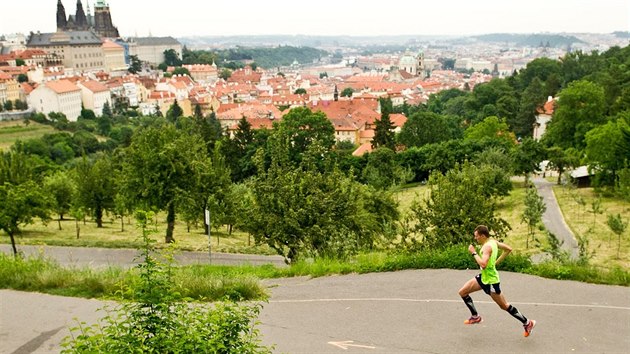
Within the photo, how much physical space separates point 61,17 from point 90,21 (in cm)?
2706

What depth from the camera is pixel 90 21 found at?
19788 centimetres

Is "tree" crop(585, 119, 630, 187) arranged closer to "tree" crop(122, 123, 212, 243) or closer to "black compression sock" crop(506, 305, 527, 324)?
"tree" crop(122, 123, 212, 243)

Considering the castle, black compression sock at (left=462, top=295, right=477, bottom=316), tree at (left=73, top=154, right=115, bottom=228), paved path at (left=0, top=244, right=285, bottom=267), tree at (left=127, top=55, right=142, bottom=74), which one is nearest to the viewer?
black compression sock at (left=462, top=295, right=477, bottom=316)

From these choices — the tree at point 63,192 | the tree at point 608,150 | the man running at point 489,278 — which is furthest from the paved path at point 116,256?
the tree at point 608,150

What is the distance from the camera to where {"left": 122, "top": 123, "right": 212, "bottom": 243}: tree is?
2323 centimetres

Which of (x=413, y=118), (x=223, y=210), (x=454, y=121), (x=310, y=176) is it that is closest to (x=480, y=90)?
(x=454, y=121)

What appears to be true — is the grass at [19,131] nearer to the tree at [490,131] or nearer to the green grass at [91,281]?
the tree at [490,131]

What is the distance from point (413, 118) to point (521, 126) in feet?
52.7

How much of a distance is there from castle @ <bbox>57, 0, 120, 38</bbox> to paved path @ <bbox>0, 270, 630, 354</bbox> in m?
178

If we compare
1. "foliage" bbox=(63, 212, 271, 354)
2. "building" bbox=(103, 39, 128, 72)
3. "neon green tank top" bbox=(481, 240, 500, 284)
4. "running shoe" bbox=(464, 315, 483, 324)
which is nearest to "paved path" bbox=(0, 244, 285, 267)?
"running shoe" bbox=(464, 315, 483, 324)

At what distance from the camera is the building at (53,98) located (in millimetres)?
110750

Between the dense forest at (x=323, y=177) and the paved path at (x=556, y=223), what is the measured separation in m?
2.43

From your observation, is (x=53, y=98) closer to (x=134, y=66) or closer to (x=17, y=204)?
(x=134, y=66)

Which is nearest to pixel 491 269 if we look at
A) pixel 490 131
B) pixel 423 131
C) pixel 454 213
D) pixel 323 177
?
pixel 454 213
